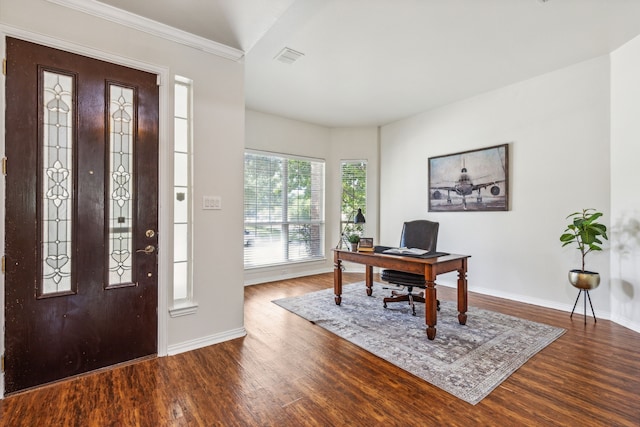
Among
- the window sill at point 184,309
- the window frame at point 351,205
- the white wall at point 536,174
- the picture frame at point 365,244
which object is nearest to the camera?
the window sill at point 184,309

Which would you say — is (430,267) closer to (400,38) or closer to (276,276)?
(400,38)

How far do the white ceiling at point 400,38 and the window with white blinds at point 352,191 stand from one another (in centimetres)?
167

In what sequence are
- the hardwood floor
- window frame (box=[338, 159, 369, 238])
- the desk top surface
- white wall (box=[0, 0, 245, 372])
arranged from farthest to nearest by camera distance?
1. window frame (box=[338, 159, 369, 238])
2. the desk top surface
3. white wall (box=[0, 0, 245, 372])
4. the hardwood floor

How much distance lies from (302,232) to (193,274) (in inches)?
118

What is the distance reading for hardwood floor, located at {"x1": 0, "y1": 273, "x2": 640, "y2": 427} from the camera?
161 cm

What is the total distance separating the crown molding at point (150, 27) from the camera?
2.02m

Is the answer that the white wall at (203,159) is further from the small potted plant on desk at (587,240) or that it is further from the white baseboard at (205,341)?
the small potted plant on desk at (587,240)

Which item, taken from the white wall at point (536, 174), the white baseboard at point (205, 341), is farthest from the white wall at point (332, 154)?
the white baseboard at point (205, 341)

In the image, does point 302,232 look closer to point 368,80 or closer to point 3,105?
point 368,80

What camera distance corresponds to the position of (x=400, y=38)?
274 centimetres

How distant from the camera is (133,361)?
2201 millimetres

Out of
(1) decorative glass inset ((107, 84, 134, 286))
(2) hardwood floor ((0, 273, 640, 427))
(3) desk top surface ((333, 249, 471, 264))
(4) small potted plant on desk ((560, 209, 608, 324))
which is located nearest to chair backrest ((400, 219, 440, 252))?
(3) desk top surface ((333, 249, 471, 264))

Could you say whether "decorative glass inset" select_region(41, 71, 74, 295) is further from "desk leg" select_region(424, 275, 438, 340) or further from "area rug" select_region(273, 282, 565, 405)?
"desk leg" select_region(424, 275, 438, 340)

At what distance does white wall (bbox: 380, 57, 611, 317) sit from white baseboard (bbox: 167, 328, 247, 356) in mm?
3218
